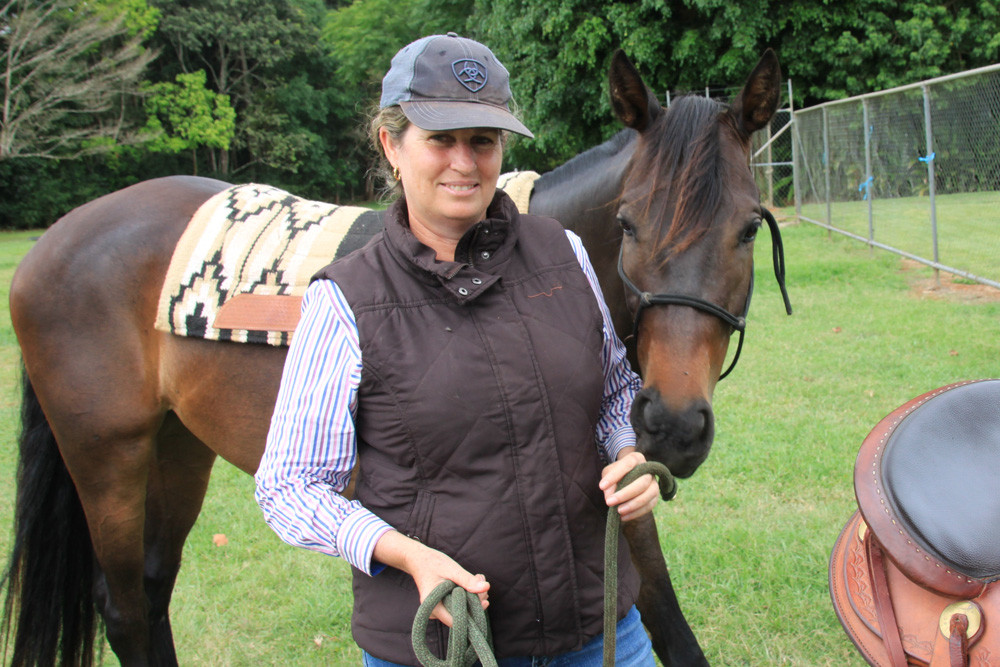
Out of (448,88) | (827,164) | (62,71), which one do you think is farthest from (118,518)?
(62,71)

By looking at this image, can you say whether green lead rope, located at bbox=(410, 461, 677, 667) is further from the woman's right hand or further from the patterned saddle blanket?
the patterned saddle blanket

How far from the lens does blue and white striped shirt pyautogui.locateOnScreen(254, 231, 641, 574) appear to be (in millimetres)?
1273

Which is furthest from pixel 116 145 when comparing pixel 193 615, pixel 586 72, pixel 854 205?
pixel 193 615

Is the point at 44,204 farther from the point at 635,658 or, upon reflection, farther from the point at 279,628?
the point at 635,658

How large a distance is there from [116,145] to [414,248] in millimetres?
32902

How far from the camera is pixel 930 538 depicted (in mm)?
1199

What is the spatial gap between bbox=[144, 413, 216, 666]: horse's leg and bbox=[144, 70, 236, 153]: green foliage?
1228 inches

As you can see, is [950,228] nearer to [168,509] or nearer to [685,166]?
[685,166]

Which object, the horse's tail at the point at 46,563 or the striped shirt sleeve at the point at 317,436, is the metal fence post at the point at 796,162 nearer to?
the horse's tail at the point at 46,563

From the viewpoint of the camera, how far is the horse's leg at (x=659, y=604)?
92.7 inches

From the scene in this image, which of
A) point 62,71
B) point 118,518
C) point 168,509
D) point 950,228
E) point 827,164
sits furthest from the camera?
point 62,71

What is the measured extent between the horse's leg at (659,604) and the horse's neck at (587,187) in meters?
0.99

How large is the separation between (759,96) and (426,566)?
1.56 m

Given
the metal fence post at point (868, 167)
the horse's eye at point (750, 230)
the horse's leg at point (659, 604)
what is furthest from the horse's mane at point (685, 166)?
the metal fence post at point (868, 167)
